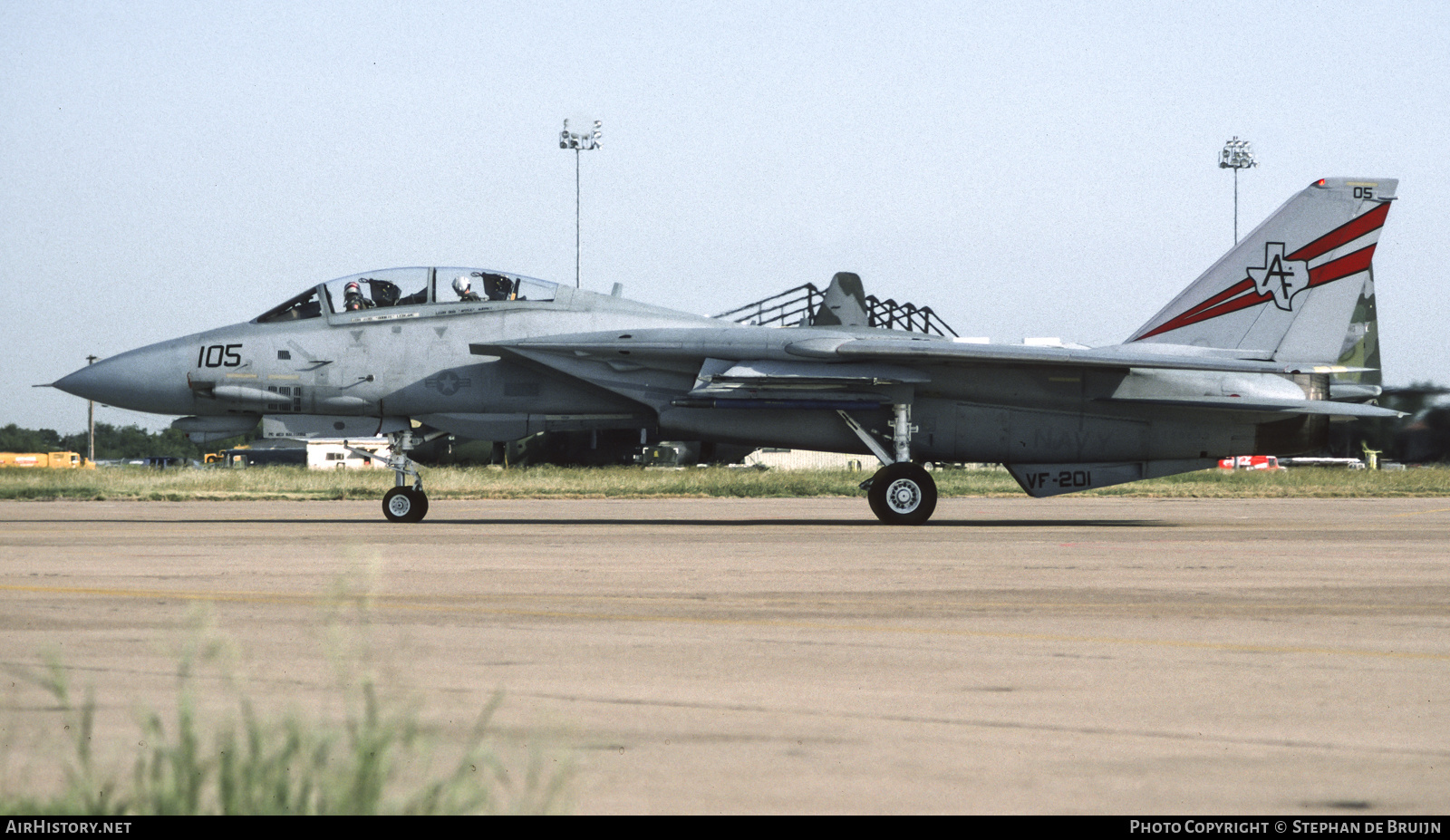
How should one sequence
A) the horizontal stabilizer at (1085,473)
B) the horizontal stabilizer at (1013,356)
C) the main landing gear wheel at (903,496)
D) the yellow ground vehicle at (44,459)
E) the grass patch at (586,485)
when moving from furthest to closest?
the yellow ground vehicle at (44,459) < the grass patch at (586,485) < the horizontal stabilizer at (1085,473) < the main landing gear wheel at (903,496) < the horizontal stabilizer at (1013,356)

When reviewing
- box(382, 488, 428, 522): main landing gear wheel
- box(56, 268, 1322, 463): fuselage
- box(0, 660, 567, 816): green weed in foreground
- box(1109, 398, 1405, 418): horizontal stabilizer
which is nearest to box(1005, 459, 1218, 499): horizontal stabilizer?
box(56, 268, 1322, 463): fuselage

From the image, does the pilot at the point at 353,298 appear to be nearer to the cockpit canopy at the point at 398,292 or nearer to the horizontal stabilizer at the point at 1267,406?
the cockpit canopy at the point at 398,292

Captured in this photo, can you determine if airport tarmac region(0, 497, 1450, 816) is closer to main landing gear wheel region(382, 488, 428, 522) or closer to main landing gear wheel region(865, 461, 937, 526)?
main landing gear wheel region(865, 461, 937, 526)

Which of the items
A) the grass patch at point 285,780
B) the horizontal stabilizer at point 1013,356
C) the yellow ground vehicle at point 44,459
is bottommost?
the grass patch at point 285,780

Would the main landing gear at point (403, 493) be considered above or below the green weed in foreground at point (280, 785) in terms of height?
above

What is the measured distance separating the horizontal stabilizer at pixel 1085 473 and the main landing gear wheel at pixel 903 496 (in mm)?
1515

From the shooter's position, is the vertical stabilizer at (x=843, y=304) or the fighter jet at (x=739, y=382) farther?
the vertical stabilizer at (x=843, y=304)

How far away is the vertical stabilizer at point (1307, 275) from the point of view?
18.7 meters

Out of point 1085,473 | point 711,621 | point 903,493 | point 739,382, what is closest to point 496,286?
point 739,382

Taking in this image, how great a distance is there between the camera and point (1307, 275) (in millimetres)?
18734

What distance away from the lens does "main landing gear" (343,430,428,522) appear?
710 inches

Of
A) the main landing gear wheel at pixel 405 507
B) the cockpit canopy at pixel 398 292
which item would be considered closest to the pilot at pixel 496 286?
the cockpit canopy at pixel 398 292

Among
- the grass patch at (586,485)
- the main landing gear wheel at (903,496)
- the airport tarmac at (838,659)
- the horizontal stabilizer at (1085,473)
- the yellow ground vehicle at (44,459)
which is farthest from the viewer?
the yellow ground vehicle at (44,459)
